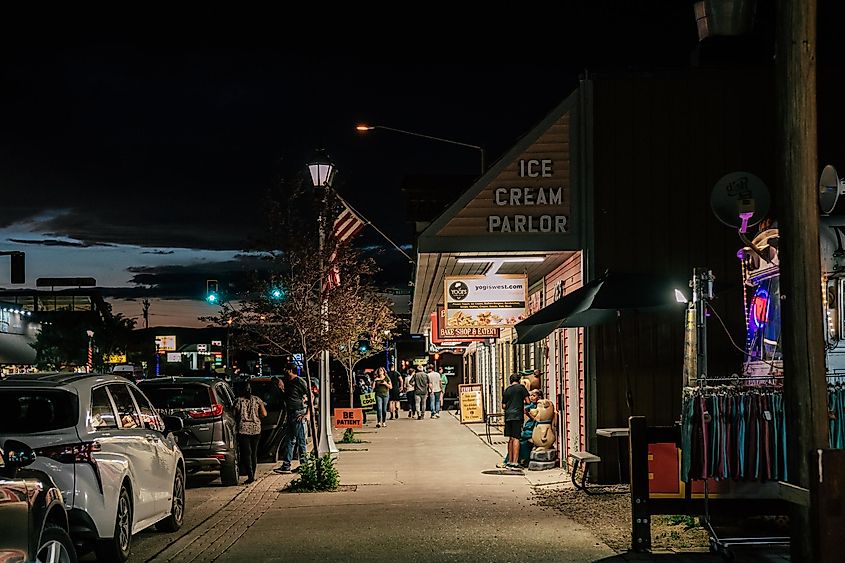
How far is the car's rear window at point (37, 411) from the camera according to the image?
372 inches

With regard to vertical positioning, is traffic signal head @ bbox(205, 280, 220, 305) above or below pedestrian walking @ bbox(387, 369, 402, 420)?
above

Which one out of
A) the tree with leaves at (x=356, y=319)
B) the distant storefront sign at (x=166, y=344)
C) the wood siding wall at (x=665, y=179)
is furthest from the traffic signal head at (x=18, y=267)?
the distant storefront sign at (x=166, y=344)

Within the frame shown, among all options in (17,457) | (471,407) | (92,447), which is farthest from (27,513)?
(471,407)

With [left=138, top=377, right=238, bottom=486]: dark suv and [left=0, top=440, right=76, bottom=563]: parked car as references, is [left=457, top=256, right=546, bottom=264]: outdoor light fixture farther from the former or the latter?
[left=0, top=440, right=76, bottom=563]: parked car

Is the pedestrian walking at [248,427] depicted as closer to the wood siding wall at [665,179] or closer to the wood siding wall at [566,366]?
the wood siding wall at [566,366]

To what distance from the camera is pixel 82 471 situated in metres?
9.16

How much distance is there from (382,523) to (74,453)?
407 centimetres

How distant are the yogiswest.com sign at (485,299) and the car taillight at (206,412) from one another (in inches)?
194

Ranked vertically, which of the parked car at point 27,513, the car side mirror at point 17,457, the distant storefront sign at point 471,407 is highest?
the car side mirror at point 17,457

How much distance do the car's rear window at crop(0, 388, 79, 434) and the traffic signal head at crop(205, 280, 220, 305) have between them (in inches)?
966

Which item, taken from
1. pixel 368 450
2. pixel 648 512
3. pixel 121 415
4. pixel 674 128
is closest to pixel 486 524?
pixel 648 512

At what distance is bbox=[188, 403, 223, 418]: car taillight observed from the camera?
55.0 ft

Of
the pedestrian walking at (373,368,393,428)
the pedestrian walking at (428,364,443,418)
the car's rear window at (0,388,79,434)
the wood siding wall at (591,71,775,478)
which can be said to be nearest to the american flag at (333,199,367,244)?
the wood siding wall at (591,71,775,478)

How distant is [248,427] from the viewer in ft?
57.2
